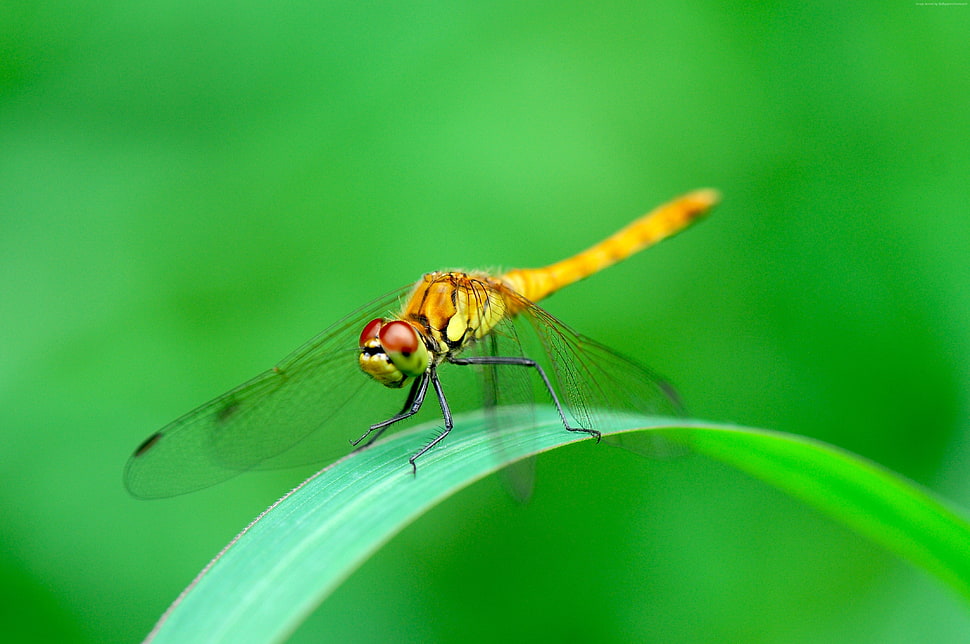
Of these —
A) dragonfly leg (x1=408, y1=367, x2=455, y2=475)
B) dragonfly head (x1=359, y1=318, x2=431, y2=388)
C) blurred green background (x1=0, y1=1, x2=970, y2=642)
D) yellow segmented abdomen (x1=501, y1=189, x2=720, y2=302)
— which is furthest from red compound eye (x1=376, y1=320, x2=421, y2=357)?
blurred green background (x1=0, y1=1, x2=970, y2=642)

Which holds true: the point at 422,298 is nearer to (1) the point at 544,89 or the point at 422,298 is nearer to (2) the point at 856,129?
(1) the point at 544,89

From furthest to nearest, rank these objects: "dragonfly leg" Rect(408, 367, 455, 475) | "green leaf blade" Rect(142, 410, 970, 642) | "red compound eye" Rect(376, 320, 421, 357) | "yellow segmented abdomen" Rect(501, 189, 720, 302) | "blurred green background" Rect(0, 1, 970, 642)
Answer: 1. "yellow segmented abdomen" Rect(501, 189, 720, 302)
2. "blurred green background" Rect(0, 1, 970, 642)
3. "red compound eye" Rect(376, 320, 421, 357)
4. "dragonfly leg" Rect(408, 367, 455, 475)
5. "green leaf blade" Rect(142, 410, 970, 642)

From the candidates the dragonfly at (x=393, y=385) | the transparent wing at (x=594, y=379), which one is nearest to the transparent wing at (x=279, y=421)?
the dragonfly at (x=393, y=385)

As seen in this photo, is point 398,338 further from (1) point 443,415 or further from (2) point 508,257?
(2) point 508,257

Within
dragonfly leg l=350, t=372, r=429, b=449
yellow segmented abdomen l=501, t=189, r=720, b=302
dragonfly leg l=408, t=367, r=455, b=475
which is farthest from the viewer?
yellow segmented abdomen l=501, t=189, r=720, b=302

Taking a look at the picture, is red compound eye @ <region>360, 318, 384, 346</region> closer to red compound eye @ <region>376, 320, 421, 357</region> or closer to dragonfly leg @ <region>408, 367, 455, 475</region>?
red compound eye @ <region>376, 320, 421, 357</region>

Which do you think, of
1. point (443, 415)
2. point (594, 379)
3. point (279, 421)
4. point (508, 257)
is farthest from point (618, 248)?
point (279, 421)
